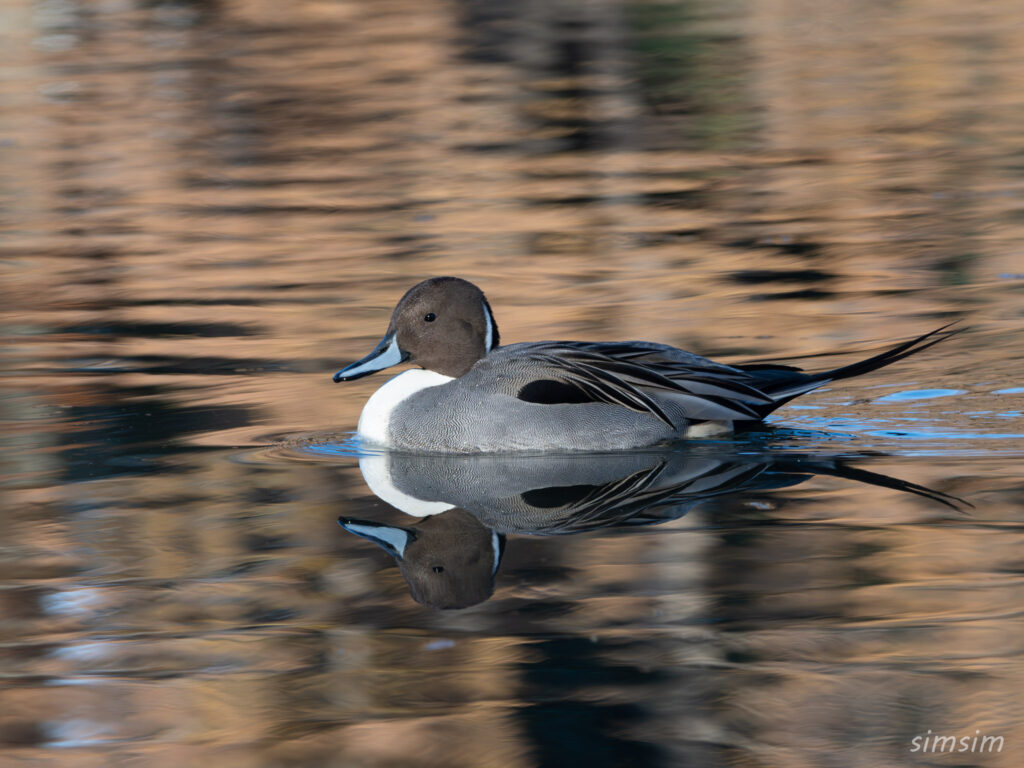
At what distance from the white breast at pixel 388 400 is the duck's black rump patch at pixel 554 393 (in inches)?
19.3

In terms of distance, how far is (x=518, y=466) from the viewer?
251 inches

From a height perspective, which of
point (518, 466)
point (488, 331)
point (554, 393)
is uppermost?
point (488, 331)

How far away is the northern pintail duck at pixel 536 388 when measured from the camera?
6.47 metres

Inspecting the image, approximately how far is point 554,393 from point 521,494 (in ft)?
2.00

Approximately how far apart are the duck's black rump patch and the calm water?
0.24 metres

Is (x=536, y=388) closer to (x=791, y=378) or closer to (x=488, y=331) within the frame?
(x=488, y=331)

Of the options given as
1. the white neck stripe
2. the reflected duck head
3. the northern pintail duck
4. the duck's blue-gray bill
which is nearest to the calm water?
the reflected duck head

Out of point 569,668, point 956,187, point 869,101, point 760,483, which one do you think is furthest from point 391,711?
point 869,101

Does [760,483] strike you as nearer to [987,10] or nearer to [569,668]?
[569,668]

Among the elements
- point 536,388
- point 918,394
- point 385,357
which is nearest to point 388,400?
point 385,357

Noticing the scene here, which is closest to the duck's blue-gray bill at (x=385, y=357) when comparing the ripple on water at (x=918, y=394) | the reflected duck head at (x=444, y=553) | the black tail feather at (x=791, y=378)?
the reflected duck head at (x=444, y=553)

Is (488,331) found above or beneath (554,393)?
above

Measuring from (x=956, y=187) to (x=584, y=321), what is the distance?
515 centimetres

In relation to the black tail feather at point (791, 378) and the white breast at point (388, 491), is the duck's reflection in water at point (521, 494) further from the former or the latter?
the black tail feather at point (791, 378)
